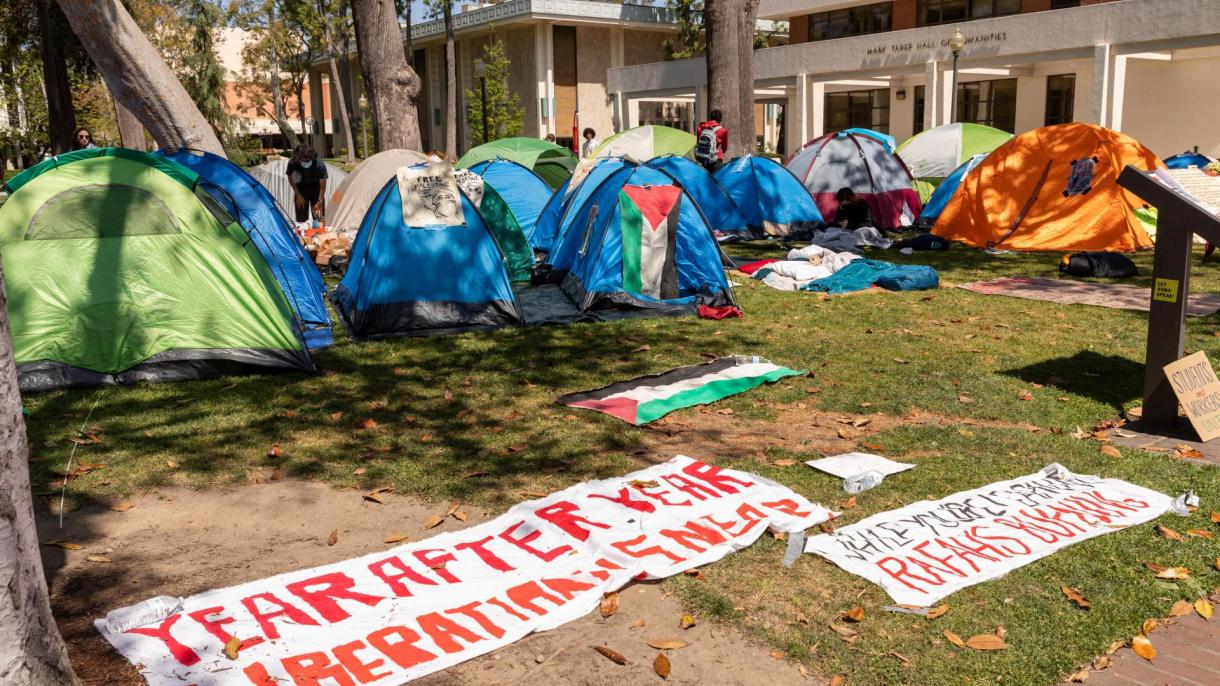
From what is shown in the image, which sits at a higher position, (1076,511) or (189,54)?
(189,54)

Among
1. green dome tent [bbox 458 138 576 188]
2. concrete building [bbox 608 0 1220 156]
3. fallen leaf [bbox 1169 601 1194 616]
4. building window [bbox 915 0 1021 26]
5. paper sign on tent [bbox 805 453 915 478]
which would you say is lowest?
fallen leaf [bbox 1169 601 1194 616]

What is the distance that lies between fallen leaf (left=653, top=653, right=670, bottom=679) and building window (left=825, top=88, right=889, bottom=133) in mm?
36422

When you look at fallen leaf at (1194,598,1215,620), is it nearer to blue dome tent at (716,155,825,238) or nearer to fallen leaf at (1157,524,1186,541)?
fallen leaf at (1157,524,1186,541)

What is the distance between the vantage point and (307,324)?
364 inches

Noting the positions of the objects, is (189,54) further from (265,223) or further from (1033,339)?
(1033,339)

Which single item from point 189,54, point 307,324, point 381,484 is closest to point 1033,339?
point 381,484

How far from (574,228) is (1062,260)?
5963mm

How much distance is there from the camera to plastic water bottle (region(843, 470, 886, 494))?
500cm

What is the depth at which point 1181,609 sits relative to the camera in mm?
3820

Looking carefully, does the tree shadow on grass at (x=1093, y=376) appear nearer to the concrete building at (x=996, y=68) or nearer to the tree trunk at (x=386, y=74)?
the tree trunk at (x=386, y=74)

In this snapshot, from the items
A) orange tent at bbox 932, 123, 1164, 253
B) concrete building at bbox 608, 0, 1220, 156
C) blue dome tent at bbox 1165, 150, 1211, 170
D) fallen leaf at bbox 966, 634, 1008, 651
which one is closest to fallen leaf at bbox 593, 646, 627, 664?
fallen leaf at bbox 966, 634, 1008, 651

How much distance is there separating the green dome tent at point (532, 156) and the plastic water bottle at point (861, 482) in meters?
12.5

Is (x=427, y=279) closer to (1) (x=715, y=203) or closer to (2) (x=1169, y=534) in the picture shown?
(2) (x=1169, y=534)

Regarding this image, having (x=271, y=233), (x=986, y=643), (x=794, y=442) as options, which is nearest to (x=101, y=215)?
(x=271, y=233)
